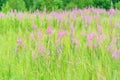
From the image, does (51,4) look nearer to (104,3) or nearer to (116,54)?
(104,3)

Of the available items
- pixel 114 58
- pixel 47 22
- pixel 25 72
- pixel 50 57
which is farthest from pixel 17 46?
pixel 47 22

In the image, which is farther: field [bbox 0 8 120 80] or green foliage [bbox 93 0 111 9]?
green foliage [bbox 93 0 111 9]

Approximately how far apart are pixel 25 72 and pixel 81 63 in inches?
18.1

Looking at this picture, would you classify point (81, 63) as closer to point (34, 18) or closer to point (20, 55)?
point (20, 55)

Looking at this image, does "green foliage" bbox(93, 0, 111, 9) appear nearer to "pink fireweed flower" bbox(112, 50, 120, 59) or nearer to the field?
the field

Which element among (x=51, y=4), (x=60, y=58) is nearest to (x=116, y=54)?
(x=60, y=58)

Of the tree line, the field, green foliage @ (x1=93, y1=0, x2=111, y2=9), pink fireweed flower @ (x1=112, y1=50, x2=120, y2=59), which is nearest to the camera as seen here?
the field

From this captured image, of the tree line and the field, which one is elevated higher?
the field

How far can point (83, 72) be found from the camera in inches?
101

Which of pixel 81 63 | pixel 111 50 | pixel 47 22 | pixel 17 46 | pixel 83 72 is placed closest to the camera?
pixel 83 72

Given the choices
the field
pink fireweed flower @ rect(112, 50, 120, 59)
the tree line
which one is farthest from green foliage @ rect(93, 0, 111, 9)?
pink fireweed flower @ rect(112, 50, 120, 59)

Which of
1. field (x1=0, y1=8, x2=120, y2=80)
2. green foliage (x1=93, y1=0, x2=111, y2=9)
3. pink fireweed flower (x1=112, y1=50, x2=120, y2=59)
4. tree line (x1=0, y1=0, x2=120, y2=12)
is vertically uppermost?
pink fireweed flower (x1=112, y1=50, x2=120, y2=59)

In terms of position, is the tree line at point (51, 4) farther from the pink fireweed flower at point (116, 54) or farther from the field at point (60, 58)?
the pink fireweed flower at point (116, 54)

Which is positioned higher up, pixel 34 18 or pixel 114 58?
pixel 114 58
